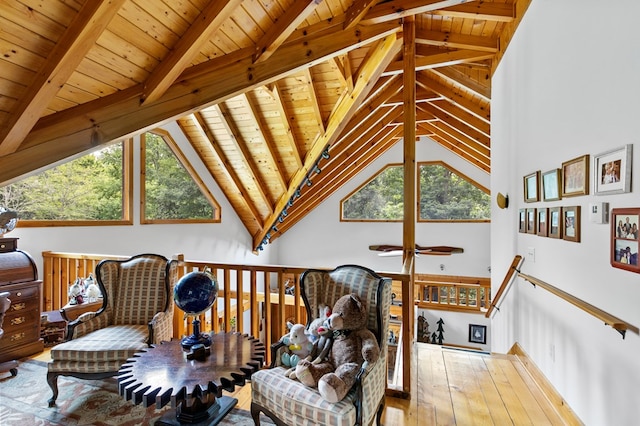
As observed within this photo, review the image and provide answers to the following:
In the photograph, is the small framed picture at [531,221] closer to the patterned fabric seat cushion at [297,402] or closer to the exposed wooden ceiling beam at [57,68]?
the patterned fabric seat cushion at [297,402]

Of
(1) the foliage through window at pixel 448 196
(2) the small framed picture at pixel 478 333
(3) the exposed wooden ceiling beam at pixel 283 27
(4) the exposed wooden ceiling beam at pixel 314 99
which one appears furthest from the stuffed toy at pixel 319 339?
(1) the foliage through window at pixel 448 196

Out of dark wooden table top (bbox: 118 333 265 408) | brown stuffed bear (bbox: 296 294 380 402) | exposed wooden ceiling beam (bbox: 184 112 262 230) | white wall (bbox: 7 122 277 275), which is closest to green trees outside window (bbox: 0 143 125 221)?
white wall (bbox: 7 122 277 275)

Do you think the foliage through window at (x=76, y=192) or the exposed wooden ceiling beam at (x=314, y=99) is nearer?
the foliage through window at (x=76, y=192)

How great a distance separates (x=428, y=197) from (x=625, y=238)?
674 centimetres

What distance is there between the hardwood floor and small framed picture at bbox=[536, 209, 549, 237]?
4.13ft

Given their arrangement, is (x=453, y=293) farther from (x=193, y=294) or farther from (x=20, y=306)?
(x=20, y=306)

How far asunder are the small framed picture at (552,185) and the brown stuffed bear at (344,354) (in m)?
1.68

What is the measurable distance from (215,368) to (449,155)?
24.9 ft

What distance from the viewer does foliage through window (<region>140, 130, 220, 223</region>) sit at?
16.0 ft

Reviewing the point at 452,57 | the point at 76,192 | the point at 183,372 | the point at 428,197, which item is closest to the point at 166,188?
the point at 76,192

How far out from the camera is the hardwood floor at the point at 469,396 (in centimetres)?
229

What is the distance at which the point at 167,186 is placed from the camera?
5.22 metres

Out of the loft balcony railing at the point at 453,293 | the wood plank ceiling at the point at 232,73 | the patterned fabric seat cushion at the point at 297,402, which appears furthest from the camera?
the loft balcony railing at the point at 453,293

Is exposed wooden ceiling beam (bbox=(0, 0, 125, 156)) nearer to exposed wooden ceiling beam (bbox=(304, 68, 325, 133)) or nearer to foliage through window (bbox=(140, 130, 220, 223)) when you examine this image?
exposed wooden ceiling beam (bbox=(304, 68, 325, 133))
